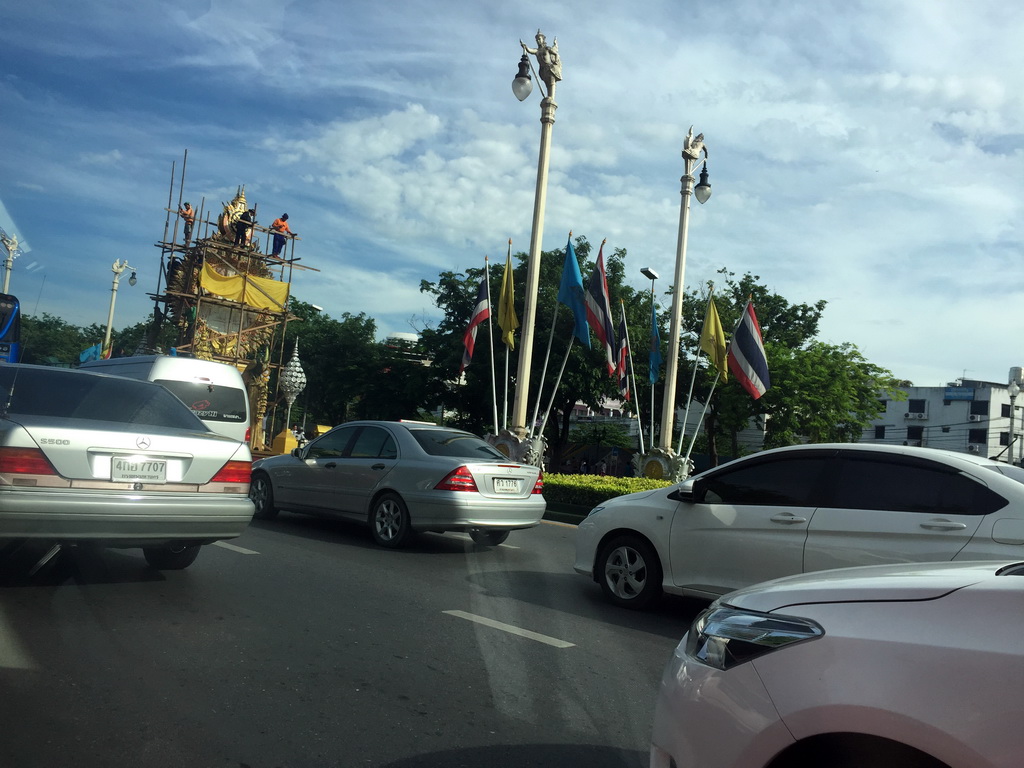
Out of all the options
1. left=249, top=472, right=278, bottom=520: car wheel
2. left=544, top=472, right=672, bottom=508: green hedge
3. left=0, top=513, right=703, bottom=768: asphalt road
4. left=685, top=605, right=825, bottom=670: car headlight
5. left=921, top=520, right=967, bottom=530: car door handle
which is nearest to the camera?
left=685, top=605, right=825, bottom=670: car headlight

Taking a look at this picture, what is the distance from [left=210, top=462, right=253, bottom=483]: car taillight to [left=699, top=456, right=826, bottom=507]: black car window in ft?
11.1

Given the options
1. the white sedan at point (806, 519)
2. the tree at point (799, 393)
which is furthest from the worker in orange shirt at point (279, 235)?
the white sedan at point (806, 519)

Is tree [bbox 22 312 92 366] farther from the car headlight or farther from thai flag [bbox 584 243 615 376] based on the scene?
the car headlight

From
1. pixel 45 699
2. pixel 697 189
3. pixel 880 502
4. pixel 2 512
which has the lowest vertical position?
pixel 45 699

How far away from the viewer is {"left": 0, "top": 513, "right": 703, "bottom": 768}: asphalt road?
3.78 meters

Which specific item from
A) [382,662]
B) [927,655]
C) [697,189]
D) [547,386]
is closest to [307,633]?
[382,662]

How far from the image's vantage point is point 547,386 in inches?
1353

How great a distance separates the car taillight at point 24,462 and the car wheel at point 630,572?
4.08 metres

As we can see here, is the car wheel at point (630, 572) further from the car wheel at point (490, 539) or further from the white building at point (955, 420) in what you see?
the white building at point (955, 420)

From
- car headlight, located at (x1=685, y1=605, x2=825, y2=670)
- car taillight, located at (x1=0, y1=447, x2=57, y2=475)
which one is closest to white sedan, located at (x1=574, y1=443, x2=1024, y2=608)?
car headlight, located at (x1=685, y1=605, x2=825, y2=670)

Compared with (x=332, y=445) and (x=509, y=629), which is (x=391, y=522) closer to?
(x=332, y=445)

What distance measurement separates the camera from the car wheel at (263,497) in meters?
11.4

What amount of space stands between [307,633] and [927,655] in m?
4.22

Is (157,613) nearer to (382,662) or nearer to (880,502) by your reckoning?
(382,662)
